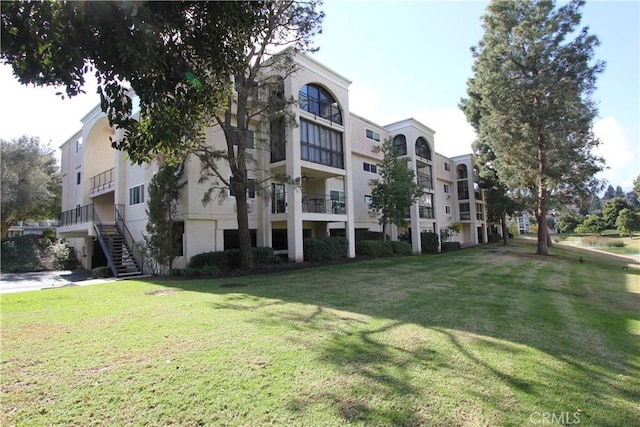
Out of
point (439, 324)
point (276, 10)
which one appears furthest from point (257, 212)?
point (439, 324)

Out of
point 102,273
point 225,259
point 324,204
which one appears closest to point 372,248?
point 324,204

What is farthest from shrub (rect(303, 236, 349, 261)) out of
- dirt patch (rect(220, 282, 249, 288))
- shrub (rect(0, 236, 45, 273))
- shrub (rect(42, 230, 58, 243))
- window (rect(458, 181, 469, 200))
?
window (rect(458, 181, 469, 200))

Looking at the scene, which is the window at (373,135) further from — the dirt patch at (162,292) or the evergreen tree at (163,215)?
the dirt patch at (162,292)

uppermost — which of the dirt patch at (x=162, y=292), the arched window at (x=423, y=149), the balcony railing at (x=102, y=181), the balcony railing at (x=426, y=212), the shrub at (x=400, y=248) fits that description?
the arched window at (x=423, y=149)

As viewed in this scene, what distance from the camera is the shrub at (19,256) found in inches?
915

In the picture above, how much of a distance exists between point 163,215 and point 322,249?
8.42m

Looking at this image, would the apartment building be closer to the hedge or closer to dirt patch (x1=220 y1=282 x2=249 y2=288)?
the hedge

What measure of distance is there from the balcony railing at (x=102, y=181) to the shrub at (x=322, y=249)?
14355mm

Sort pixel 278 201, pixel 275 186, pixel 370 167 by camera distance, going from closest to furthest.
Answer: pixel 278 201 < pixel 275 186 < pixel 370 167

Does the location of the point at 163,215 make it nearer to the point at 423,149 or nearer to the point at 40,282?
the point at 40,282

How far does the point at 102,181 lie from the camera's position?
23906mm

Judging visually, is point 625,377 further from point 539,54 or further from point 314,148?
point 539,54

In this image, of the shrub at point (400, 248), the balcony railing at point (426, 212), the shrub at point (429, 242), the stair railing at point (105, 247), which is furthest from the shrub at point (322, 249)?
the balcony railing at point (426, 212)

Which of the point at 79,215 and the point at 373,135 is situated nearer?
the point at 79,215
